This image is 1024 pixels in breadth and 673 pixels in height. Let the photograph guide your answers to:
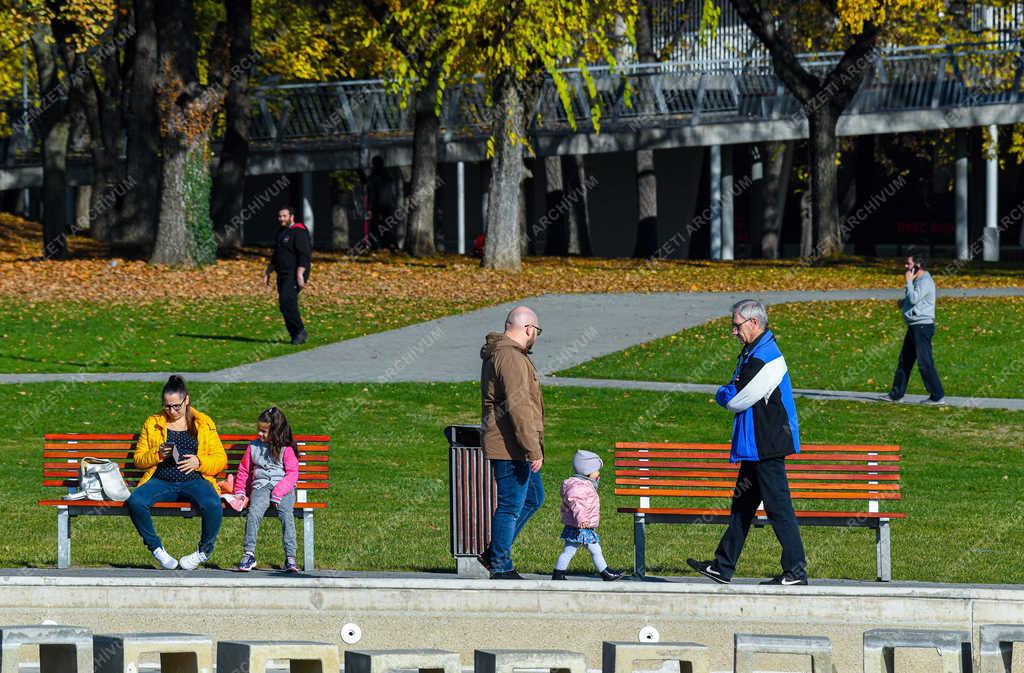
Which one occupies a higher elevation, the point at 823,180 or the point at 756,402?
the point at 823,180

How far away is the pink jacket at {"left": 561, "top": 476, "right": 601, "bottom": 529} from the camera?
10805 millimetres

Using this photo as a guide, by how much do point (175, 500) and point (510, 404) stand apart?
2.46 meters

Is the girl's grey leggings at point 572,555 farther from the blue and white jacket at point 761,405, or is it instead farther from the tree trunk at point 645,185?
the tree trunk at point 645,185

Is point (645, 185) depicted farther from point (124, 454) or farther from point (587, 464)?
point (587, 464)

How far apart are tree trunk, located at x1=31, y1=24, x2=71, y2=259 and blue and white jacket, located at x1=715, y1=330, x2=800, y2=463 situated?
27.5 meters

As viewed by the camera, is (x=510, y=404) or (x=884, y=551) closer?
(x=510, y=404)

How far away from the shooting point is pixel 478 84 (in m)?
41.6

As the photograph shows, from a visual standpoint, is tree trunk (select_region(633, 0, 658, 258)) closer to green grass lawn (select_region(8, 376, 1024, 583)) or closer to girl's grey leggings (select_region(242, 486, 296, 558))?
green grass lawn (select_region(8, 376, 1024, 583))

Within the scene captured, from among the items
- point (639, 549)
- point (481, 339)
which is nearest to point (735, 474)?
point (639, 549)

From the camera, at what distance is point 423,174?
38.1m

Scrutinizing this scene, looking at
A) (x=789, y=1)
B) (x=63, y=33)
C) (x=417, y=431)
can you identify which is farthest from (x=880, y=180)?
(x=417, y=431)

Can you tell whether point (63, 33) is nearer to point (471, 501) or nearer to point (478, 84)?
point (478, 84)

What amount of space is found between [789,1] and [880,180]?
13.1 meters

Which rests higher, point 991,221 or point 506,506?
point 991,221
